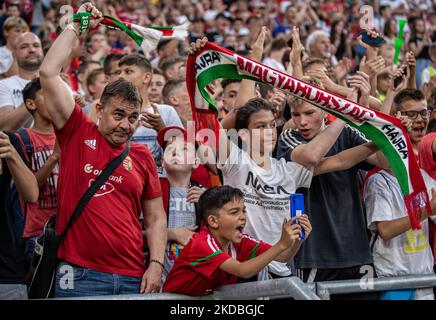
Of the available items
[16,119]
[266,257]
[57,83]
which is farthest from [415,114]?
[16,119]

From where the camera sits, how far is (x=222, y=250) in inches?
190

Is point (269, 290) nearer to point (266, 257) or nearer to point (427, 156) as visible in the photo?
point (266, 257)

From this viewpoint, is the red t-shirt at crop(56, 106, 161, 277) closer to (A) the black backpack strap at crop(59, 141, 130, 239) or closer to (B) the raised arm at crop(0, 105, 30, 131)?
(A) the black backpack strap at crop(59, 141, 130, 239)

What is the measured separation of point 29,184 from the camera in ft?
15.6

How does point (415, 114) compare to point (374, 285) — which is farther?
point (415, 114)

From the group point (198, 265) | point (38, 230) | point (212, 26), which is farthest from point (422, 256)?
point (212, 26)

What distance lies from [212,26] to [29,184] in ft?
40.3

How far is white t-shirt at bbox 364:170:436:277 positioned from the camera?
18.1ft

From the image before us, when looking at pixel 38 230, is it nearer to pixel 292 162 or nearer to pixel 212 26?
pixel 292 162

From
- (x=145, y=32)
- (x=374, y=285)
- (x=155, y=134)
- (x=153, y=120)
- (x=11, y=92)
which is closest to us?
(x=374, y=285)

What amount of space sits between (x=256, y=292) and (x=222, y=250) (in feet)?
2.23

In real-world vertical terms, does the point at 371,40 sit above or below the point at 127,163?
above

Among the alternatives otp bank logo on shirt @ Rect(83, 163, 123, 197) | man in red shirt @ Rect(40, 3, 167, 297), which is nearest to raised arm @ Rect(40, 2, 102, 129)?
man in red shirt @ Rect(40, 3, 167, 297)
